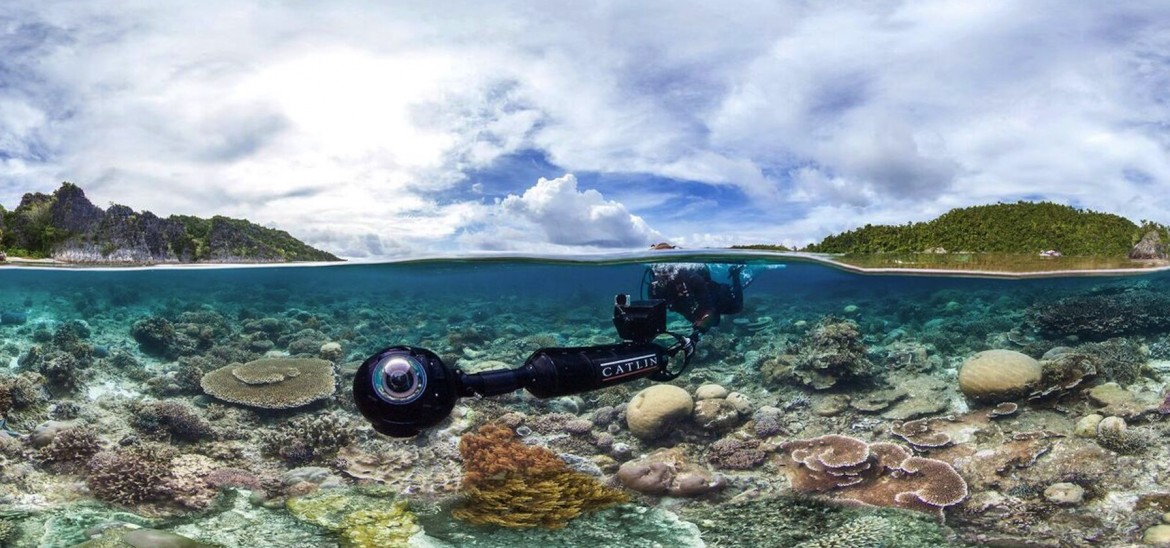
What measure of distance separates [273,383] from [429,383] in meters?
10.8

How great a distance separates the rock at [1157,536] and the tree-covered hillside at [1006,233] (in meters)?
9.52

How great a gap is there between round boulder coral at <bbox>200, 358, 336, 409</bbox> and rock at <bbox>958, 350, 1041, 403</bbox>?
1172cm

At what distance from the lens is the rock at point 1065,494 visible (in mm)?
8844

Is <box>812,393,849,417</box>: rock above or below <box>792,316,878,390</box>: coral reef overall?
below

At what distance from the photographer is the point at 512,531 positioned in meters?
8.74

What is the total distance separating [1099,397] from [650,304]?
10.3m

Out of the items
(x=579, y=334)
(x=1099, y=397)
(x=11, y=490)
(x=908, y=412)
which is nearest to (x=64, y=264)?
(x=11, y=490)

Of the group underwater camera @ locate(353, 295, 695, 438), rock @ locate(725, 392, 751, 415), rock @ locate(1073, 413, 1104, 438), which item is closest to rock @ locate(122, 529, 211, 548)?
underwater camera @ locate(353, 295, 695, 438)

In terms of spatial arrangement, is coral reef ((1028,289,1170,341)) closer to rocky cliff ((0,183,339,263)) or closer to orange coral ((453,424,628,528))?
orange coral ((453,424,628,528))

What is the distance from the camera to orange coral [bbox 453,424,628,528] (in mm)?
8922

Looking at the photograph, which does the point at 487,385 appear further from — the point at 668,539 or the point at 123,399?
the point at 123,399

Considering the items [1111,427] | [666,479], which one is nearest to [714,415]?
[666,479]

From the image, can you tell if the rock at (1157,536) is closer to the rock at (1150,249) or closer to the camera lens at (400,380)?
the camera lens at (400,380)

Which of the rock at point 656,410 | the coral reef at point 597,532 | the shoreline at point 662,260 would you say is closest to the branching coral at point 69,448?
the coral reef at point 597,532
